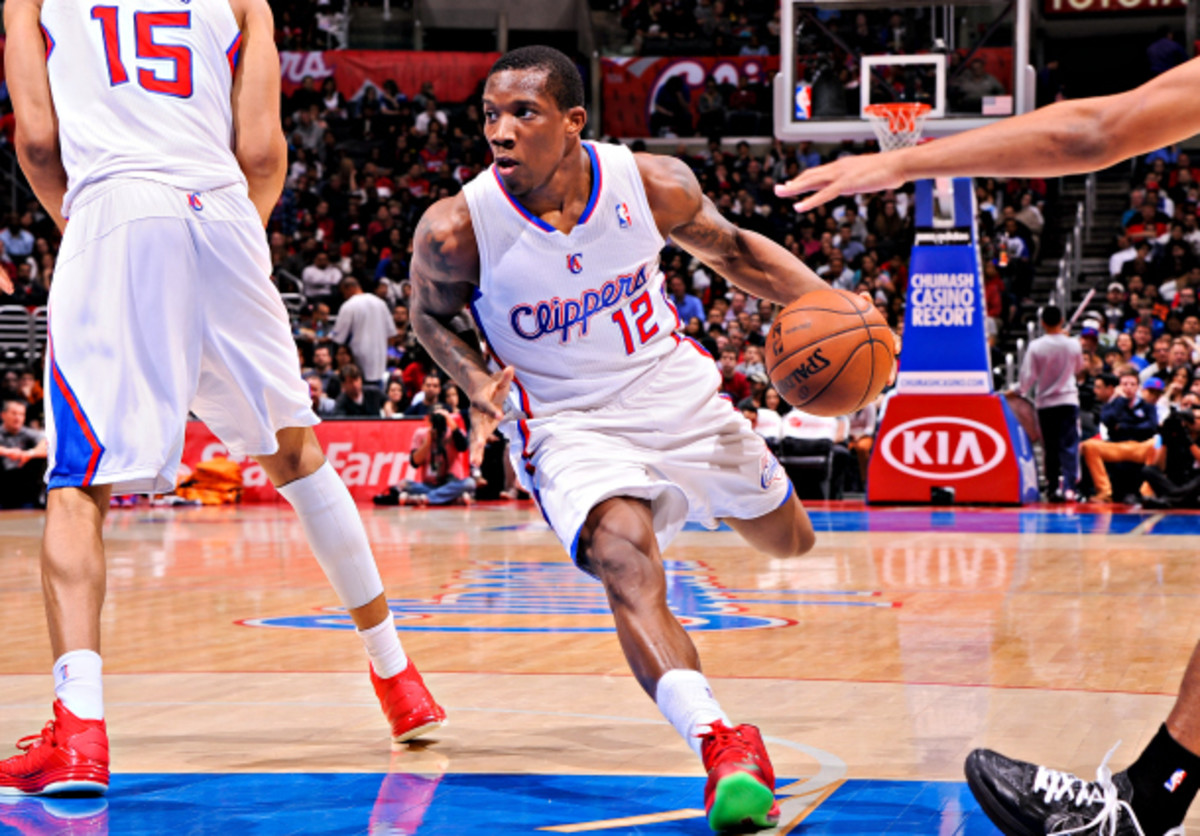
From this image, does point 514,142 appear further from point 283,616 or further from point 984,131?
point 283,616

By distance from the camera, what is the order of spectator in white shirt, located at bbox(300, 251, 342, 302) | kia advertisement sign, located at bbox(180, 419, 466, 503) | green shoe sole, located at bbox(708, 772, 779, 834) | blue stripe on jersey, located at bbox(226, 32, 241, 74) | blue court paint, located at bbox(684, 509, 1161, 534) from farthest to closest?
spectator in white shirt, located at bbox(300, 251, 342, 302), kia advertisement sign, located at bbox(180, 419, 466, 503), blue court paint, located at bbox(684, 509, 1161, 534), blue stripe on jersey, located at bbox(226, 32, 241, 74), green shoe sole, located at bbox(708, 772, 779, 834)

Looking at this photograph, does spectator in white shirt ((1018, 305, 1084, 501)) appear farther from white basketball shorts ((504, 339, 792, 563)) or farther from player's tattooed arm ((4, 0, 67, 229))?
player's tattooed arm ((4, 0, 67, 229))

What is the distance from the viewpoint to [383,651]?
4.16 meters

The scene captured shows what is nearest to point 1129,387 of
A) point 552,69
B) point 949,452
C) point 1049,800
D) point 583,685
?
point 949,452

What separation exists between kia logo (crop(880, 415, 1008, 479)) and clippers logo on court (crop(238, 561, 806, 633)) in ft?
17.4

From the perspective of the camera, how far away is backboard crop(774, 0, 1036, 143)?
13.6 metres

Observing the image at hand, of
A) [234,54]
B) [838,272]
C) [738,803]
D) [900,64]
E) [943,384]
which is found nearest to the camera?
[738,803]

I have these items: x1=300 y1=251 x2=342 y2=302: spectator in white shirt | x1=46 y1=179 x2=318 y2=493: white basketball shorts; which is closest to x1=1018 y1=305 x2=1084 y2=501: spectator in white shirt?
x1=300 y1=251 x2=342 y2=302: spectator in white shirt

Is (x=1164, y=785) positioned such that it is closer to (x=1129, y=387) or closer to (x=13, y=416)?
(x=1129, y=387)

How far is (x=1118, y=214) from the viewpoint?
72.8 ft

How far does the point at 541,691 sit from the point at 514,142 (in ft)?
5.91

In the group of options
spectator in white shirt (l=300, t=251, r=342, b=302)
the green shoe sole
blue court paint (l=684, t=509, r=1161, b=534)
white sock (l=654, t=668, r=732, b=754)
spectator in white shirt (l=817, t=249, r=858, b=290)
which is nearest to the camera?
the green shoe sole

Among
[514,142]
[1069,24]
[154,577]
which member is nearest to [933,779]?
[514,142]

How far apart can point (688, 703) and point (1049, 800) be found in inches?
31.4
